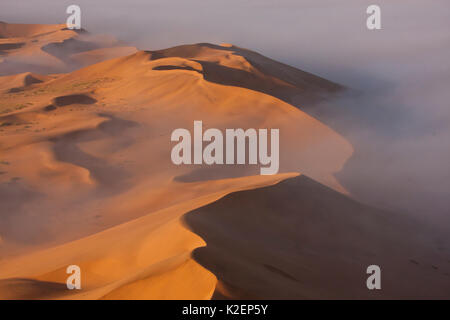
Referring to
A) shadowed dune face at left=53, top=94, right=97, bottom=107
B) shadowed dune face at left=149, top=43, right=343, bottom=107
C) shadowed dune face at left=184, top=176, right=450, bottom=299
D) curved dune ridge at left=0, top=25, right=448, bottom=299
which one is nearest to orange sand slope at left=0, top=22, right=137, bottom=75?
shadowed dune face at left=149, top=43, right=343, bottom=107

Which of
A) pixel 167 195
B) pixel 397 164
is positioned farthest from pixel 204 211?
pixel 397 164

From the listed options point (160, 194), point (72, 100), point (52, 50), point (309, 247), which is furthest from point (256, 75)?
point (52, 50)

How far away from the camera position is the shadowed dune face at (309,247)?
414 cm

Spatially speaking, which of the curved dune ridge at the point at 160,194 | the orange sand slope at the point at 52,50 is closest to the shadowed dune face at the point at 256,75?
the curved dune ridge at the point at 160,194

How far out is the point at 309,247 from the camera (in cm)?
587

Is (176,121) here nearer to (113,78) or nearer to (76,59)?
(113,78)

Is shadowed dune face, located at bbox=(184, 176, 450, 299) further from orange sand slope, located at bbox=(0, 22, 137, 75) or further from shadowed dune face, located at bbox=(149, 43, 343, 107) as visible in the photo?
orange sand slope, located at bbox=(0, 22, 137, 75)

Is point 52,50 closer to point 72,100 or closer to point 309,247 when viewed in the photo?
point 72,100

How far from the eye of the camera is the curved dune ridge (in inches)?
171

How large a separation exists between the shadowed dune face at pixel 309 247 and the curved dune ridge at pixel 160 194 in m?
0.03

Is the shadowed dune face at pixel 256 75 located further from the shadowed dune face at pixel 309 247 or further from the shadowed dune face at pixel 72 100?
the shadowed dune face at pixel 309 247

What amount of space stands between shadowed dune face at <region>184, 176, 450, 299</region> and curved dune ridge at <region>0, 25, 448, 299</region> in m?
0.03

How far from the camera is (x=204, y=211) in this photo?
597 cm

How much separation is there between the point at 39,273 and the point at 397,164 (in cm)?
829
